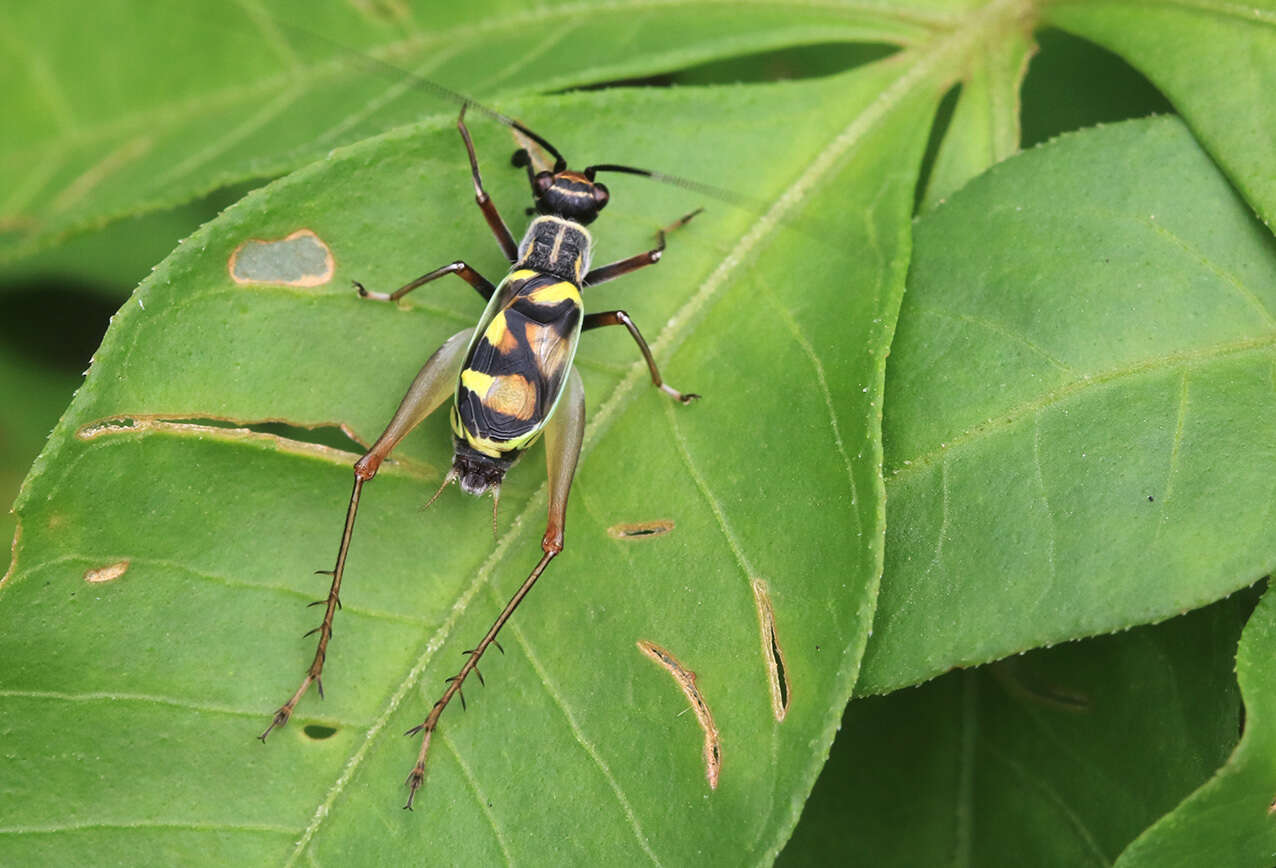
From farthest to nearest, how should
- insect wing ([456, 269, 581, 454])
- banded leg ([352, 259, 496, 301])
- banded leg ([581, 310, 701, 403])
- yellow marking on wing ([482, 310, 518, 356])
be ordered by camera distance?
yellow marking on wing ([482, 310, 518, 356]), insect wing ([456, 269, 581, 454]), banded leg ([352, 259, 496, 301]), banded leg ([581, 310, 701, 403])

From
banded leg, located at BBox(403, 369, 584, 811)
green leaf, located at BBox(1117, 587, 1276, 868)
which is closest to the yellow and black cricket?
banded leg, located at BBox(403, 369, 584, 811)

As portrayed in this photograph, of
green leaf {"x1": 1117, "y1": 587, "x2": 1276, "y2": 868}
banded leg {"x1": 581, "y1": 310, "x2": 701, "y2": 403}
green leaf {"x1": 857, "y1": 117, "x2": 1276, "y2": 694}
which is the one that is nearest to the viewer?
green leaf {"x1": 1117, "y1": 587, "x2": 1276, "y2": 868}

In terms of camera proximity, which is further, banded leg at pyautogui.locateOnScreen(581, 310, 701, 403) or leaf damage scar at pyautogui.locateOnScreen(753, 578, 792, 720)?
banded leg at pyautogui.locateOnScreen(581, 310, 701, 403)

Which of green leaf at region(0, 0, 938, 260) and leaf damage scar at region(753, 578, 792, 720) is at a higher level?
green leaf at region(0, 0, 938, 260)

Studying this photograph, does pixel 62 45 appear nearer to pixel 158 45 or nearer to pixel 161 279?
pixel 158 45

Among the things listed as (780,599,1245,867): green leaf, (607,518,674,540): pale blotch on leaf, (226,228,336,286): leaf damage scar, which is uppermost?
(226,228,336,286): leaf damage scar

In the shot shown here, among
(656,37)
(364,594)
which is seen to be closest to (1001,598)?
(364,594)

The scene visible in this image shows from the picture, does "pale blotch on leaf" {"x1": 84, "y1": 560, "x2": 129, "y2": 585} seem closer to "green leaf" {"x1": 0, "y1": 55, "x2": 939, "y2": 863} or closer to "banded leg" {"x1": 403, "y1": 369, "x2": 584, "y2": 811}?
"green leaf" {"x1": 0, "y1": 55, "x2": 939, "y2": 863}

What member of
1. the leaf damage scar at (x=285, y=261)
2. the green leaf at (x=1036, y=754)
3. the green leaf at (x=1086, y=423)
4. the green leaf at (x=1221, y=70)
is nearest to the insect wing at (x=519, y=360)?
the leaf damage scar at (x=285, y=261)
